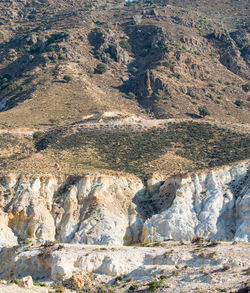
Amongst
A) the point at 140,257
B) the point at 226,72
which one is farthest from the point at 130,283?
the point at 226,72

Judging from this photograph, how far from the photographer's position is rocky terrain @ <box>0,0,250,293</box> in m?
36.1

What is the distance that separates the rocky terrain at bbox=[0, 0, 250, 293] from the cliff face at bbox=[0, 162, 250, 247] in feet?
0.45

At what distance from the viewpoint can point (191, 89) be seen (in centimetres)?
11019

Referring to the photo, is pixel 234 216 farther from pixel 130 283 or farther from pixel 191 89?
pixel 191 89

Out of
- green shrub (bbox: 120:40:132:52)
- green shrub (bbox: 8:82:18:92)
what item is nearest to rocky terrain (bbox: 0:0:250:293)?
green shrub (bbox: 8:82:18:92)

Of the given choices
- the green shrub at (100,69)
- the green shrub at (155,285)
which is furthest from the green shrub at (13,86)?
the green shrub at (155,285)

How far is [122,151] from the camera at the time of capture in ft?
219

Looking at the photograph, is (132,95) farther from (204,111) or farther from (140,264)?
(140,264)

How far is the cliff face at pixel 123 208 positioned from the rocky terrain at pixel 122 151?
14 cm

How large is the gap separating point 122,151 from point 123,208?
574 inches

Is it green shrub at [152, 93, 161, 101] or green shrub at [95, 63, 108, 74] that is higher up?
green shrub at [95, 63, 108, 74]

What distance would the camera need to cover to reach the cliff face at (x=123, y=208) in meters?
49.1

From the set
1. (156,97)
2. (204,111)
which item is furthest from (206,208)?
(156,97)

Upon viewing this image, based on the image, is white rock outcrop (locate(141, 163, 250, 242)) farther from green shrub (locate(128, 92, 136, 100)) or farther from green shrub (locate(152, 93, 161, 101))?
green shrub (locate(128, 92, 136, 100))
